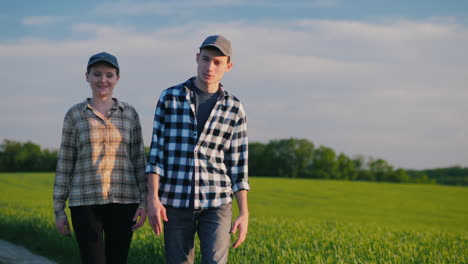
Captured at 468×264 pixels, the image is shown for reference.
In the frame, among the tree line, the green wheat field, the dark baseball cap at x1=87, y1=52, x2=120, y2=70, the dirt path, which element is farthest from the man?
the tree line

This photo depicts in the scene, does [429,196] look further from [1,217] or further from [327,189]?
[1,217]

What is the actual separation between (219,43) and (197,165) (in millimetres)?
896

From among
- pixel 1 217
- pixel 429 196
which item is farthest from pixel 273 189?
pixel 1 217

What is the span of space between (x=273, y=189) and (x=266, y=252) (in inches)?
1037

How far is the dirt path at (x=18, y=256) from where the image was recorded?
7879 mm

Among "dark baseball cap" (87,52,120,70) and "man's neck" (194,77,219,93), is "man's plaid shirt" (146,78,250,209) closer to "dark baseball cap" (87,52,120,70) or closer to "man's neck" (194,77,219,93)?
"man's neck" (194,77,219,93)

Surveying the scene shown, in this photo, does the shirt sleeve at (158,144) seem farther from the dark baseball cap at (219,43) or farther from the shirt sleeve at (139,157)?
the shirt sleeve at (139,157)

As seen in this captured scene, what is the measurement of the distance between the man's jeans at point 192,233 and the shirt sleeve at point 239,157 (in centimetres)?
22

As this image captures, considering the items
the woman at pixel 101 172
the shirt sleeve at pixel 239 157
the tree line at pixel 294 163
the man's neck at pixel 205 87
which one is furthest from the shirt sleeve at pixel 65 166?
the tree line at pixel 294 163

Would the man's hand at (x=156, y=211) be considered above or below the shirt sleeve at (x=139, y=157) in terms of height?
below

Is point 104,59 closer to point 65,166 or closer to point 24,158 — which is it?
point 65,166

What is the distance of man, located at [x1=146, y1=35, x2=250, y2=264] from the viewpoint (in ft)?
11.0

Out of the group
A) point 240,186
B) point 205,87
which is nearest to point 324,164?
point 240,186

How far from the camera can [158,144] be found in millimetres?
3387
